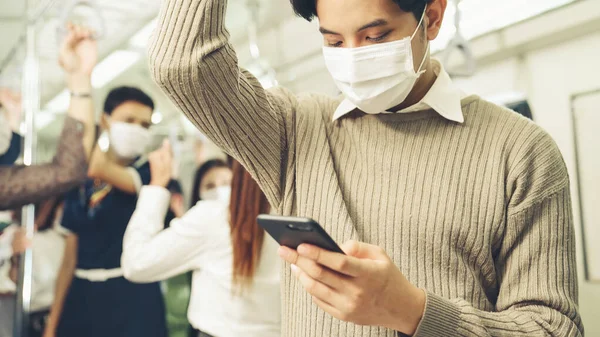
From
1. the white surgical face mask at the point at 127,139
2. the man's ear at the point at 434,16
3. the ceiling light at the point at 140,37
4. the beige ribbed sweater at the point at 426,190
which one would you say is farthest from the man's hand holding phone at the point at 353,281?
the ceiling light at the point at 140,37

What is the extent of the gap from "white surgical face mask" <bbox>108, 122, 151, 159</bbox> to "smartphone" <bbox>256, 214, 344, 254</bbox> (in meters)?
1.47

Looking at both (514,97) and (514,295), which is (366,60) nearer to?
(514,295)

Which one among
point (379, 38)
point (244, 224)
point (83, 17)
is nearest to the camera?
point (379, 38)

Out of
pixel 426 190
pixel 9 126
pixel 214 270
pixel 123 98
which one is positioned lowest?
pixel 214 270

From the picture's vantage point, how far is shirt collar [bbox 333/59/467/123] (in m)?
0.85

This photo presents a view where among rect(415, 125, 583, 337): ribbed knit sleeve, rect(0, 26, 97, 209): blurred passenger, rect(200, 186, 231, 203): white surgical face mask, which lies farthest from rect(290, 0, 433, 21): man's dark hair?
rect(200, 186, 231, 203): white surgical face mask

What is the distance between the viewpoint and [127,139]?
1.94 meters

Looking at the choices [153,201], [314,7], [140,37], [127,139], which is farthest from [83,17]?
[314,7]

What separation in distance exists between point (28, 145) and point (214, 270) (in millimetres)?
770

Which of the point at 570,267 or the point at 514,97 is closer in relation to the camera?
the point at 570,267

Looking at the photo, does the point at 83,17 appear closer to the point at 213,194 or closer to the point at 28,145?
the point at 28,145

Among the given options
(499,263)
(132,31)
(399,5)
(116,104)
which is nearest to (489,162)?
(499,263)

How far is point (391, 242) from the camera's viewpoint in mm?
805

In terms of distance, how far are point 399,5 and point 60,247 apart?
1513 millimetres
